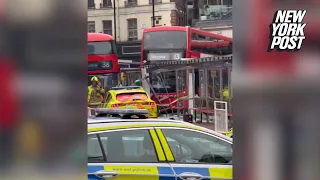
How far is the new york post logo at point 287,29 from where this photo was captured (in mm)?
2686

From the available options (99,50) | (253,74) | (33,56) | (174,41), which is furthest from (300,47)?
(99,50)

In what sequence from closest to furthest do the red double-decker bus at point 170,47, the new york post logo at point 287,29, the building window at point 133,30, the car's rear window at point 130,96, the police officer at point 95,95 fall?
the new york post logo at point 287,29, the police officer at point 95,95, the car's rear window at point 130,96, the red double-decker bus at point 170,47, the building window at point 133,30

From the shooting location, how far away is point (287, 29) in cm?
270

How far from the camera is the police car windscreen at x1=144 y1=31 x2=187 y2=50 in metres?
20.3

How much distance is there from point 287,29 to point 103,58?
797 inches

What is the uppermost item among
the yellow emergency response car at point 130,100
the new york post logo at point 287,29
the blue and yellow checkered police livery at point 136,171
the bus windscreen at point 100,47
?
the new york post logo at point 287,29

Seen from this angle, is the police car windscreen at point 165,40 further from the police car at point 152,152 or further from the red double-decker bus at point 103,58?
the police car at point 152,152

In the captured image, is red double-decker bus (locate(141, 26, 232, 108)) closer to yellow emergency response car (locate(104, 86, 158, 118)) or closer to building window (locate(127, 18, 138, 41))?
yellow emergency response car (locate(104, 86, 158, 118))

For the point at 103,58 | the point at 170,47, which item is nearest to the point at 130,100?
the point at 170,47

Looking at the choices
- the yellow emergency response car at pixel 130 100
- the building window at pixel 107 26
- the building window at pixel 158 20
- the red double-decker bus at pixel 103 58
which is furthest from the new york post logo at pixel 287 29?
the building window at pixel 107 26

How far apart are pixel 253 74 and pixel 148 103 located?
476 inches

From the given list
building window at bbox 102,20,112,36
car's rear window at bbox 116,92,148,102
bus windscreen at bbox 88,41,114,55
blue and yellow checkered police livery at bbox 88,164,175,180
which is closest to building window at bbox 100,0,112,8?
building window at bbox 102,20,112,36

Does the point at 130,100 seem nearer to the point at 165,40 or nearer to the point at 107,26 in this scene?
the point at 165,40

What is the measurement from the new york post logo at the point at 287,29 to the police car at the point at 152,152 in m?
2.07
